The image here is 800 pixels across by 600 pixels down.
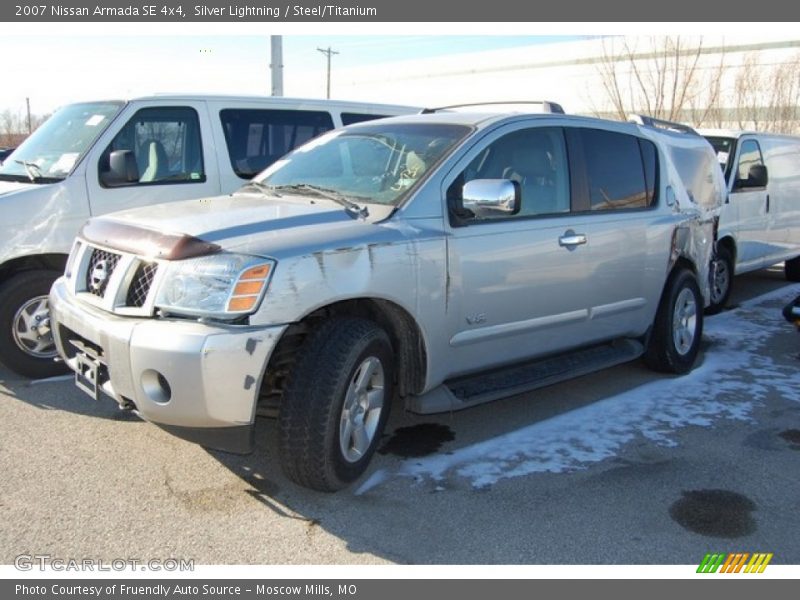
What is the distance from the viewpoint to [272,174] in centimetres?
474

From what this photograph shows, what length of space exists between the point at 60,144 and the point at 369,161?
283cm

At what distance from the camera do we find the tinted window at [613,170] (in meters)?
4.91

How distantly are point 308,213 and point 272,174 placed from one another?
1.14 metres

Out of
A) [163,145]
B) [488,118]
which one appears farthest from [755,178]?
[163,145]

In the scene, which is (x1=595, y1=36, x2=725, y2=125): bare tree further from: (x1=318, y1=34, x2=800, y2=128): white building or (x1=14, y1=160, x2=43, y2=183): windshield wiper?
(x1=14, y1=160, x2=43, y2=183): windshield wiper

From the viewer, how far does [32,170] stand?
17.7ft

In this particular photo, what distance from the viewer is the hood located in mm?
3271

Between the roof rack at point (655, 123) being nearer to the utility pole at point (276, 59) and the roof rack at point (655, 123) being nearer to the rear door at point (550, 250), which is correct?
the rear door at point (550, 250)

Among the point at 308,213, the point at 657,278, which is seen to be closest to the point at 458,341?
the point at 308,213

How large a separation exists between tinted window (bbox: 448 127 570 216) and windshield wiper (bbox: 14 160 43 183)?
10.8 feet

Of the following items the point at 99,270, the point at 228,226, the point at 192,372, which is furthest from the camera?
the point at 99,270

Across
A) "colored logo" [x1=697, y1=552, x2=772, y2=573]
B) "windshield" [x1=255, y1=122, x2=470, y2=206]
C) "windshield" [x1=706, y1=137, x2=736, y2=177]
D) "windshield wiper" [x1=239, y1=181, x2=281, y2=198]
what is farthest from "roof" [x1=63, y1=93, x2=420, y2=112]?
"colored logo" [x1=697, y1=552, x2=772, y2=573]

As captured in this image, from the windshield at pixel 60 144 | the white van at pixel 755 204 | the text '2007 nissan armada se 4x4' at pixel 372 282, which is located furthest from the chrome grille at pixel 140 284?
the white van at pixel 755 204

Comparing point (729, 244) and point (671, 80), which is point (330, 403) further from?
point (671, 80)
